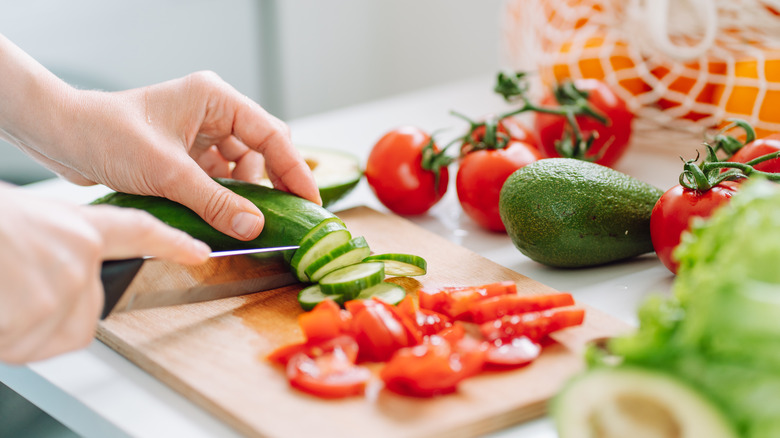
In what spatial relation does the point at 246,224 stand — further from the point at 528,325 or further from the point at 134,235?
the point at 528,325

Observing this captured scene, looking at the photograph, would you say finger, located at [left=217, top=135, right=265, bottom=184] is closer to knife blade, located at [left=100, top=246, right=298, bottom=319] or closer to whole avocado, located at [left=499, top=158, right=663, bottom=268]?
knife blade, located at [left=100, top=246, right=298, bottom=319]

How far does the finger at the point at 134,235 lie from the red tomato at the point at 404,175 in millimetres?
737

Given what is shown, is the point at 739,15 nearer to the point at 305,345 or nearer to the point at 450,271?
the point at 450,271

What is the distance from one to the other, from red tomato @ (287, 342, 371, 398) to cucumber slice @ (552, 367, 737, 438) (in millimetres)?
308

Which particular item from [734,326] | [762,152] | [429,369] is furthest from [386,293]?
[762,152]

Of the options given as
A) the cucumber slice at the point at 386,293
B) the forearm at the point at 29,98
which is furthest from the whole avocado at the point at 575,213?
the forearm at the point at 29,98

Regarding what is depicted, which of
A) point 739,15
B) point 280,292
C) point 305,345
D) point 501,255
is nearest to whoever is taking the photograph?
point 305,345

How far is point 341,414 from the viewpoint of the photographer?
0.98 metres

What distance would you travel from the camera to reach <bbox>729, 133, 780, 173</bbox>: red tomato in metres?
1.41

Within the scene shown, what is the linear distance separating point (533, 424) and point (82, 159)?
0.95 metres

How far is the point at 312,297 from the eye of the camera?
4.14 ft

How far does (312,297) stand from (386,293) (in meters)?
0.12

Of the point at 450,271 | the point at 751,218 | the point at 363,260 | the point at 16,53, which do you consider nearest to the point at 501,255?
the point at 450,271

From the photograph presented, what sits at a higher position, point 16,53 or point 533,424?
point 16,53
